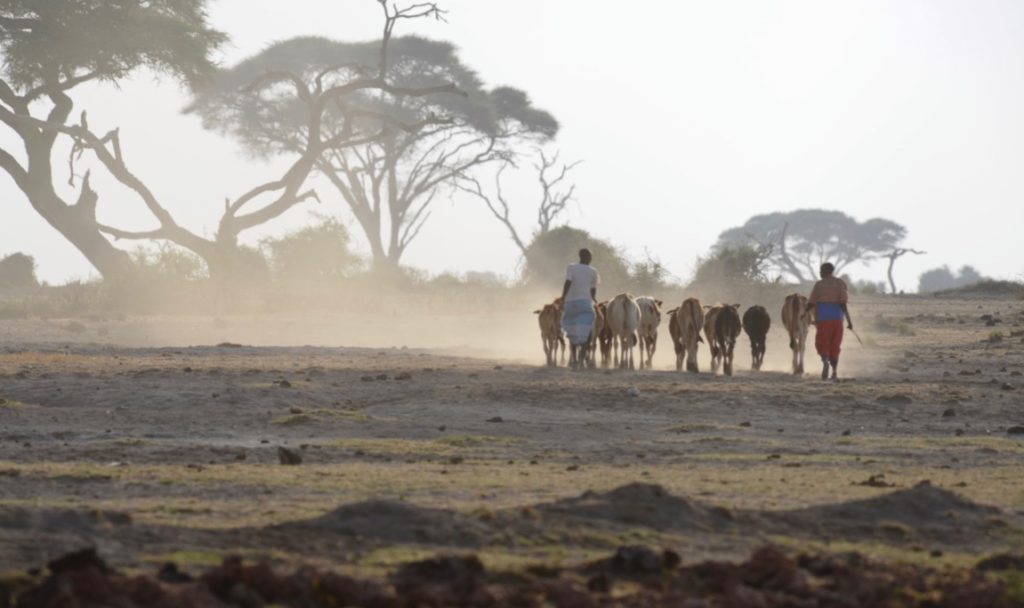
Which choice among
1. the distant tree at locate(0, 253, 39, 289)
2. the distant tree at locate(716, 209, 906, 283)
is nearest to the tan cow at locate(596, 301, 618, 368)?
the distant tree at locate(0, 253, 39, 289)

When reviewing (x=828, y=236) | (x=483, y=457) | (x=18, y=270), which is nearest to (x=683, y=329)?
(x=483, y=457)

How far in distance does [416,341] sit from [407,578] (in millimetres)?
30204

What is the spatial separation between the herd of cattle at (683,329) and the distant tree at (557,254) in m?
18.3

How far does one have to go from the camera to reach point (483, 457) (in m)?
14.9

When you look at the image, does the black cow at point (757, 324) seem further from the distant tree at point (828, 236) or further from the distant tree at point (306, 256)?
the distant tree at point (828, 236)

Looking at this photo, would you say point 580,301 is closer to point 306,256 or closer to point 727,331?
point 727,331

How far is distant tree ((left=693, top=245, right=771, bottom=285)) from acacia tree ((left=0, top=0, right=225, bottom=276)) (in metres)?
13.0

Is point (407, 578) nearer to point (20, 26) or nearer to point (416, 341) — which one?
point (416, 341)

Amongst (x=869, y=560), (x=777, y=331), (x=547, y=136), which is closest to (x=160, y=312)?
(x=777, y=331)

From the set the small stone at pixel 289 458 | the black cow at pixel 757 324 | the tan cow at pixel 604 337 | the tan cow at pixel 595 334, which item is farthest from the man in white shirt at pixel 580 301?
the small stone at pixel 289 458

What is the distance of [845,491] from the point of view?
41.7 ft

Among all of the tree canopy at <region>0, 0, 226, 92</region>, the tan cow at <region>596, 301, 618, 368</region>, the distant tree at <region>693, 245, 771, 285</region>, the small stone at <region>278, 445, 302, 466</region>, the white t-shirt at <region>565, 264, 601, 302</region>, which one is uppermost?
the tree canopy at <region>0, 0, 226, 92</region>

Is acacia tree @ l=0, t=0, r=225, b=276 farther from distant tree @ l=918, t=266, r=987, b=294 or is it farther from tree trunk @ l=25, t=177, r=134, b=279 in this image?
distant tree @ l=918, t=266, r=987, b=294

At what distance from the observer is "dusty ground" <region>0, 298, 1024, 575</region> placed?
33.1 feet
